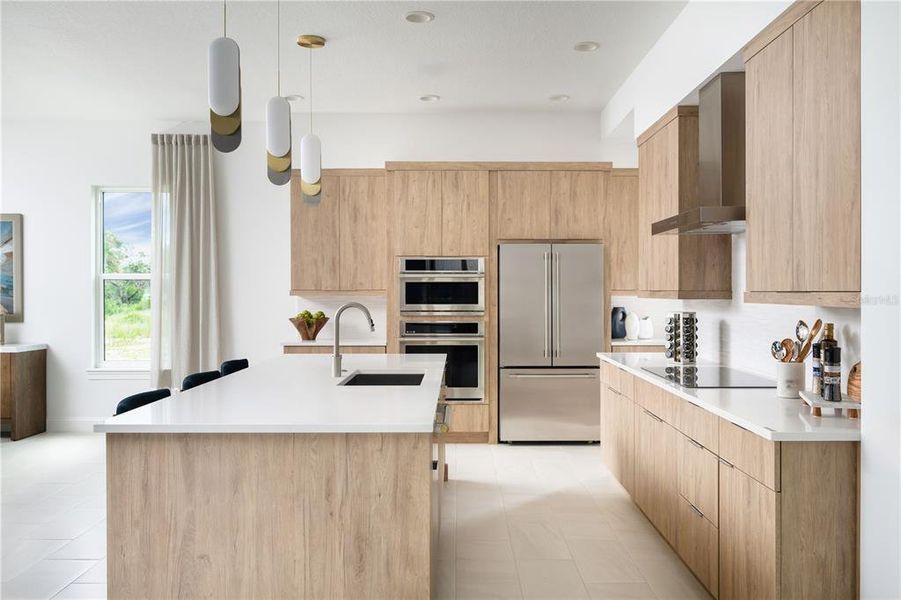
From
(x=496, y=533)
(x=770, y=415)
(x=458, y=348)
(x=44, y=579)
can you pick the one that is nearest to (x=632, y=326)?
(x=458, y=348)

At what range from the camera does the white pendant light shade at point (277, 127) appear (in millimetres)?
3137

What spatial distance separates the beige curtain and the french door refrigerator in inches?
109

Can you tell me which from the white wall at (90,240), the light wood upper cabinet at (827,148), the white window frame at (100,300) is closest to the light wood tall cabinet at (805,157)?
the light wood upper cabinet at (827,148)

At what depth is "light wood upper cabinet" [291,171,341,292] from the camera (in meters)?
5.92

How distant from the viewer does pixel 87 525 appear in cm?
372

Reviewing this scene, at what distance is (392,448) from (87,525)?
260cm

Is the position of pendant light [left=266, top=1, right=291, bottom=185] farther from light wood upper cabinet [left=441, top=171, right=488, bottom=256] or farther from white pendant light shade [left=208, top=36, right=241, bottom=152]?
light wood upper cabinet [left=441, top=171, right=488, bottom=256]

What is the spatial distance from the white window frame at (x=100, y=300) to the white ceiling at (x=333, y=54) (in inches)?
30.2

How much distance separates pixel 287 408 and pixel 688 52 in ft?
10.1

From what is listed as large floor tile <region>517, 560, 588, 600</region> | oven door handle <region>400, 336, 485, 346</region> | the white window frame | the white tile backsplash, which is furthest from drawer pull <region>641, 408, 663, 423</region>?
the white window frame

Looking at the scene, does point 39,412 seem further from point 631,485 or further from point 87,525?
point 631,485

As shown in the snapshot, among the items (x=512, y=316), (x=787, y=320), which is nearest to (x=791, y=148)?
(x=787, y=320)

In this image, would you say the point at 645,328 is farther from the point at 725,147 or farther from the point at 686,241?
the point at 725,147

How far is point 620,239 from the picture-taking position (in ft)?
19.0
